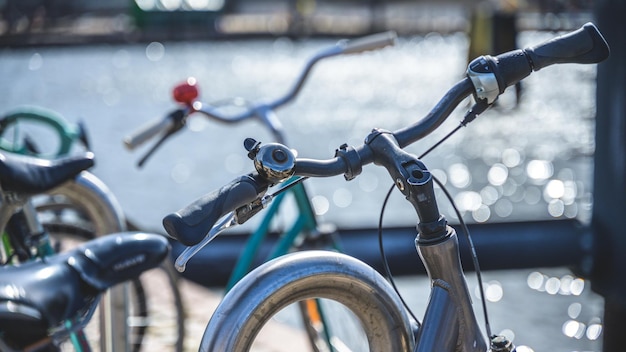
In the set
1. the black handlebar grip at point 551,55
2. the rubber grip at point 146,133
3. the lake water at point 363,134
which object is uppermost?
the lake water at point 363,134

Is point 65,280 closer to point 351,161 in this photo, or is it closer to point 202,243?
point 202,243

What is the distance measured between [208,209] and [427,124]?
0.49 metres

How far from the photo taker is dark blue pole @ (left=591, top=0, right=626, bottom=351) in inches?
157

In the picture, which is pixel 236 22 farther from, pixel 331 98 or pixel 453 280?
pixel 453 280

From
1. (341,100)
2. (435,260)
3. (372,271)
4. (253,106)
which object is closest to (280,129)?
(253,106)

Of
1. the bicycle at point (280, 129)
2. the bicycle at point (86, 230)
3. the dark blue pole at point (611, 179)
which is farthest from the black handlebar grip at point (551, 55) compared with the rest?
the dark blue pole at point (611, 179)

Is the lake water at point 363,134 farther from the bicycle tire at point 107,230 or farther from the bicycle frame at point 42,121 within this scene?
the bicycle frame at point 42,121

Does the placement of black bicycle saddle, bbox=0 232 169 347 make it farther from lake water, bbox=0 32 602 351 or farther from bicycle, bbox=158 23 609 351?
lake water, bbox=0 32 602 351

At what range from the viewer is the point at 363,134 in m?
14.4

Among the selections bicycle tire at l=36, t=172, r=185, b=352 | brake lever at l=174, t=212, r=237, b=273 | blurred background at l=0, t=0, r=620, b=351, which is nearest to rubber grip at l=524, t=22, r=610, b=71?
brake lever at l=174, t=212, r=237, b=273

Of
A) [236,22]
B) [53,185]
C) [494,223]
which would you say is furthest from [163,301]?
[236,22]

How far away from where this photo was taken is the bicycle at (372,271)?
174 centimetres

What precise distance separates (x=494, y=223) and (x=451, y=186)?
5271 mm

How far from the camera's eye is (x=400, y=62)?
2577 cm
